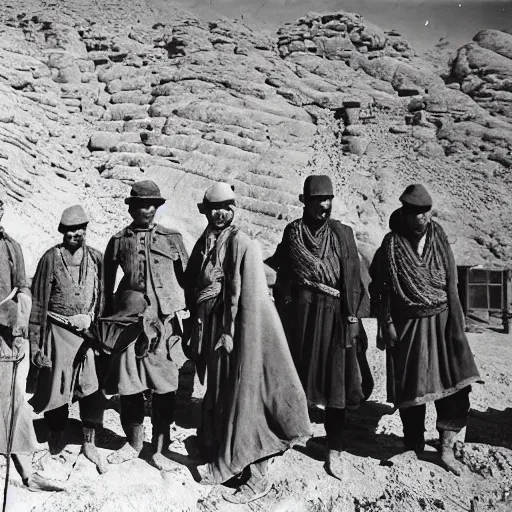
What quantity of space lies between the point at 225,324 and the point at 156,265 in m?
0.59

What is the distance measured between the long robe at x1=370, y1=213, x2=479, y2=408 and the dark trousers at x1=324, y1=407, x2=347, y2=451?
0.33 meters

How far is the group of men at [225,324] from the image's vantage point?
3.79 m

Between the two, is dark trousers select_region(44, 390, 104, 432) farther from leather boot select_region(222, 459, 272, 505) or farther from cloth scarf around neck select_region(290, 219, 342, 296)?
cloth scarf around neck select_region(290, 219, 342, 296)

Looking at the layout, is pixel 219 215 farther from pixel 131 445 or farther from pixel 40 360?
pixel 131 445

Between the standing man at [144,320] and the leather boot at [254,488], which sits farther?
the standing man at [144,320]

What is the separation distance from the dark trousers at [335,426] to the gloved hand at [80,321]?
5.16 feet

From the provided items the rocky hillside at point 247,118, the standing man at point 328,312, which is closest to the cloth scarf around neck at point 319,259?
the standing man at point 328,312

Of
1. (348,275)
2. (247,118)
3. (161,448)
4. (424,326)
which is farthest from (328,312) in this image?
(247,118)

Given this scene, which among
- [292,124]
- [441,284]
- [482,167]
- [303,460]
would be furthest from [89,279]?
[482,167]

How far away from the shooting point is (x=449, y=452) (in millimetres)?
4074

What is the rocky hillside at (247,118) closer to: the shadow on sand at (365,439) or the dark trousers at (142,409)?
the shadow on sand at (365,439)

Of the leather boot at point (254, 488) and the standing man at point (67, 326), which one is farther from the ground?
the standing man at point (67, 326)

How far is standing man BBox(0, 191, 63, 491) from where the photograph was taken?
3555 mm

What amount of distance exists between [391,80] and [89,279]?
16.6 meters
